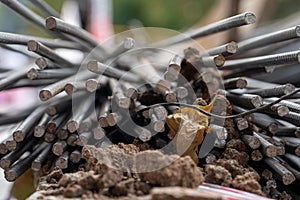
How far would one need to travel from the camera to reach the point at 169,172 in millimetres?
238

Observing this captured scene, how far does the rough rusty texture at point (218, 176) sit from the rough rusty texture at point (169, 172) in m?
0.02

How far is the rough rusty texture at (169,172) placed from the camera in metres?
0.24

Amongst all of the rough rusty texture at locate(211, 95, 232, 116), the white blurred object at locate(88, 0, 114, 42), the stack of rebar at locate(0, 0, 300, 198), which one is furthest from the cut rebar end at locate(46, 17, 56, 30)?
the white blurred object at locate(88, 0, 114, 42)

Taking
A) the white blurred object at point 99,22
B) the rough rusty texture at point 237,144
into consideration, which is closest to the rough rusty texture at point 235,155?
the rough rusty texture at point 237,144

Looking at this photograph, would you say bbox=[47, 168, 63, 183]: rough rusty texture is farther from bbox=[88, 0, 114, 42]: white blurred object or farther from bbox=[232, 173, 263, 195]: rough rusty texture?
bbox=[88, 0, 114, 42]: white blurred object

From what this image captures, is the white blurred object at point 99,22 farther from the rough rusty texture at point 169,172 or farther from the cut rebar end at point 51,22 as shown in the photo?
the rough rusty texture at point 169,172

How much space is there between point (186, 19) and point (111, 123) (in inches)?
28.7

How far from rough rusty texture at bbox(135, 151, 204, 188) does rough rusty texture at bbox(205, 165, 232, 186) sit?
0.07 feet

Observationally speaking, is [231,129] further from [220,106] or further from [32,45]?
[32,45]

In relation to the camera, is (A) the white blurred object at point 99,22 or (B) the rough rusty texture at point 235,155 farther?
(A) the white blurred object at point 99,22

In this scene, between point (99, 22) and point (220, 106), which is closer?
point (220, 106)

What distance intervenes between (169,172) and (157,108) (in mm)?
92

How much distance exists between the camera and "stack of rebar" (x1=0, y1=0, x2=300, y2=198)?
320 millimetres

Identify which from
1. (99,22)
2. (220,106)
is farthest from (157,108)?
(99,22)
